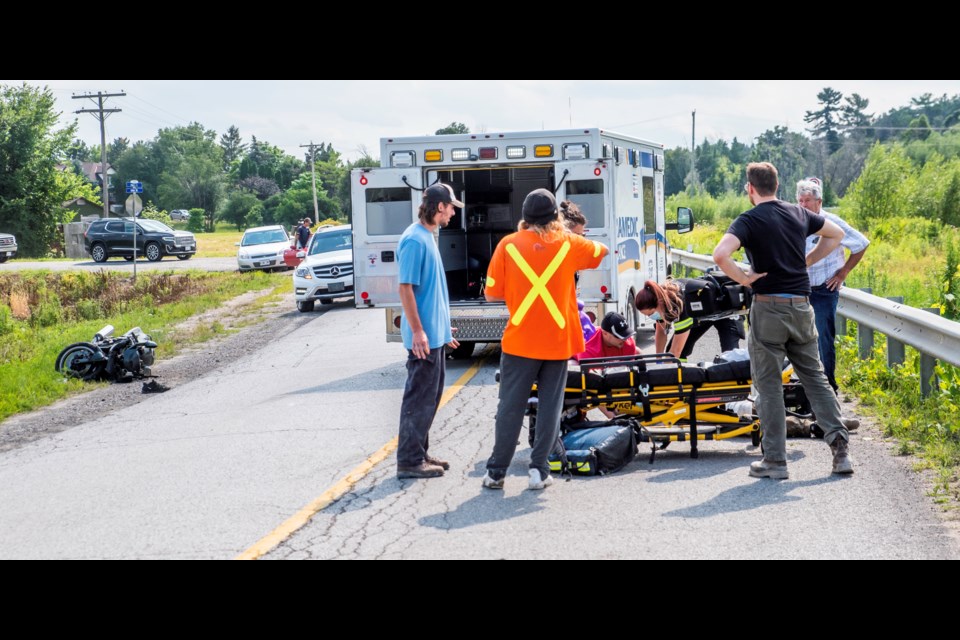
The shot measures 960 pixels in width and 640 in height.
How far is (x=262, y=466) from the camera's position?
8383 millimetres

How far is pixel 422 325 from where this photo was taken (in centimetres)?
773

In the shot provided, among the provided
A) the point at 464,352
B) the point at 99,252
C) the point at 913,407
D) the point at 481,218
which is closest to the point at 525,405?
the point at 913,407

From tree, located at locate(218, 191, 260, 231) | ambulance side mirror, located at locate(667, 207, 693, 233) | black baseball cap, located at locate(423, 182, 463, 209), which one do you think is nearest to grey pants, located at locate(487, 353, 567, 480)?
black baseball cap, located at locate(423, 182, 463, 209)

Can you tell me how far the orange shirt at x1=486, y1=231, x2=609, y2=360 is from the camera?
23.4 feet

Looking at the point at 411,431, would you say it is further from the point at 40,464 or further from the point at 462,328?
the point at 462,328

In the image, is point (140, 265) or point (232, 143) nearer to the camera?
point (140, 265)

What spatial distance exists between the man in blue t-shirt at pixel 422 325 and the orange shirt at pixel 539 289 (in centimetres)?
68

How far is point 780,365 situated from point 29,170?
60524mm

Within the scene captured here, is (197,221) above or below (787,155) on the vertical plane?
below

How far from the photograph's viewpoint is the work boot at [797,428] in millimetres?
8625

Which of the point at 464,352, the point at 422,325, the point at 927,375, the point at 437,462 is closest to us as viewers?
the point at 422,325

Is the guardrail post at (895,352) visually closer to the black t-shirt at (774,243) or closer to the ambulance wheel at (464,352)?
the black t-shirt at (774,243)

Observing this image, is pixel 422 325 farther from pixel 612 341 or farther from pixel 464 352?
pixel 464 352

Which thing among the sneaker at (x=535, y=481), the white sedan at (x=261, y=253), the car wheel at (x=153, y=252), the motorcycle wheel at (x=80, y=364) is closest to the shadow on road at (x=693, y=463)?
the sneaker at (x=535, y=481)
